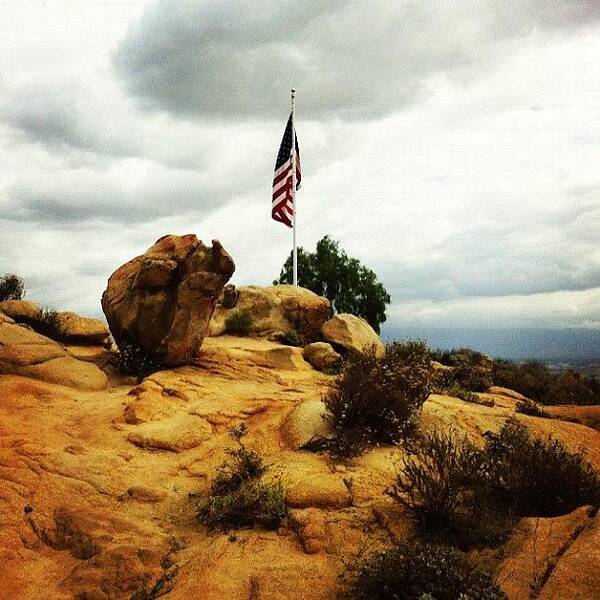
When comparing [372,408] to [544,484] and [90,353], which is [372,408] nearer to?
[544,484]

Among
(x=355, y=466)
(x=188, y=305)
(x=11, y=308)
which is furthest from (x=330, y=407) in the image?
(x=11, y=308)

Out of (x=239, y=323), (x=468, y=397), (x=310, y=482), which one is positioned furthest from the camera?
(x=239, y=323)

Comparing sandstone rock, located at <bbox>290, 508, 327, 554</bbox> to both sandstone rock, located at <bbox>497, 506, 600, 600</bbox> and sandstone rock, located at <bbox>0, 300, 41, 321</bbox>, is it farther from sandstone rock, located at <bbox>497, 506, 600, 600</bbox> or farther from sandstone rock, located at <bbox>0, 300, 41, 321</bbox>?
sandstone rock, located at <bbox>0, 300, 41, 321</bbox>

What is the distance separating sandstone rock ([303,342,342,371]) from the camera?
16625mm

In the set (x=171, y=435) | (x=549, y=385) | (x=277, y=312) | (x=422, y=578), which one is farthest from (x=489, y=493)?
(x=277, y=312)

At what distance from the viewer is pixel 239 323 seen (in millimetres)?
20578

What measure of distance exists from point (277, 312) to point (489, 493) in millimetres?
15397

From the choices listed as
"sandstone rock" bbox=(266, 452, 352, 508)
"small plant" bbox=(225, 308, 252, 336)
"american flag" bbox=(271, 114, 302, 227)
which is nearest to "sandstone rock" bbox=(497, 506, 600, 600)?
"sandstone rock" bbox=(266, 452, 352, 508)

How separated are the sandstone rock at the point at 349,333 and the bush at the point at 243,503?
11367 mm

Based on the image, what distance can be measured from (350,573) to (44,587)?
3372 millimetres

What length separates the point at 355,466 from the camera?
25.5 ft

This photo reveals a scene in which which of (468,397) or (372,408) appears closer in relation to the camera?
(372,408)

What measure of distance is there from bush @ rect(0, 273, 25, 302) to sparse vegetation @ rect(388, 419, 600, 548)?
2118cm

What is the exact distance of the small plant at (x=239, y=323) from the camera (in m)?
20.5
